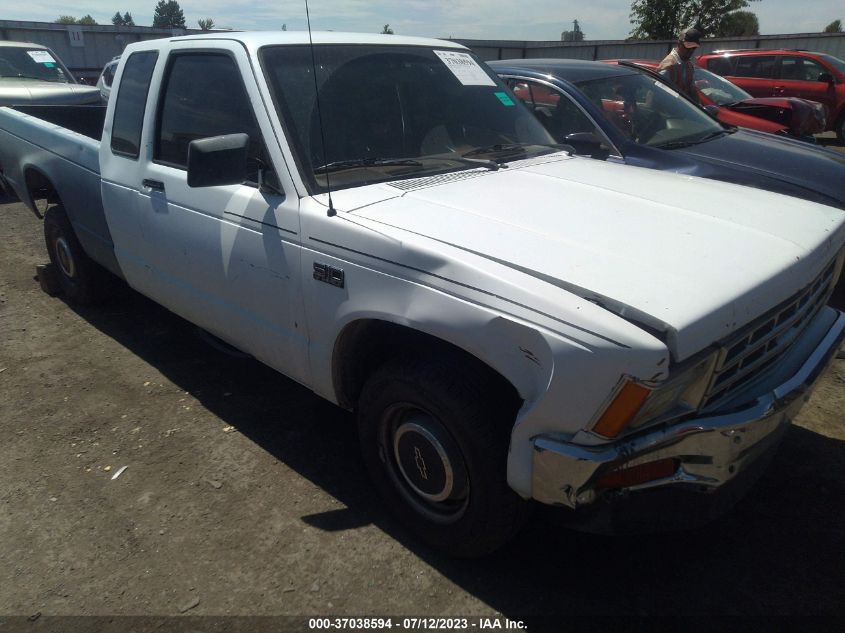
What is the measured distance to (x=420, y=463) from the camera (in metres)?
2.52

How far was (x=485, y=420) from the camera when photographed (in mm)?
2195

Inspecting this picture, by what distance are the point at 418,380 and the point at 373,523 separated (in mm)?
835

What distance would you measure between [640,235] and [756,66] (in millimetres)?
Result: 13866

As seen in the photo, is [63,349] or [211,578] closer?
[211,578]

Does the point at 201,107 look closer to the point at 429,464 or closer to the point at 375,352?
the point at 375,352

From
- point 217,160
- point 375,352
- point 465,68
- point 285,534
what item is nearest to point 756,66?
point 465,68

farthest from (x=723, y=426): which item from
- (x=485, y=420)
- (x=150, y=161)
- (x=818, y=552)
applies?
(x=150, y=161)

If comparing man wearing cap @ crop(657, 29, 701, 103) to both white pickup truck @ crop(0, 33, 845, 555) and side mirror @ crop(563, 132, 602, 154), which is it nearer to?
side mirror @ crop(563, 132, 602, 154)

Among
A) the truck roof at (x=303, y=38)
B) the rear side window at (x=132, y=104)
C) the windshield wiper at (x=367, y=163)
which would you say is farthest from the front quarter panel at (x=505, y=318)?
the rear side window at (x=132, y=104)

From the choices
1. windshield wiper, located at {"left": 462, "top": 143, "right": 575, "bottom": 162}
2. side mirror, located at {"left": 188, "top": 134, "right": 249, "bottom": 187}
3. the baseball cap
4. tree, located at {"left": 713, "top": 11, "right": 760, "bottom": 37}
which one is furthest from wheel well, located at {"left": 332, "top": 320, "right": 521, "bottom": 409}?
tree, located at {"left": 713, "top": 11, "right": 760, "bottom": 37}

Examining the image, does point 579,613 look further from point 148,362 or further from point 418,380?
point 148,362

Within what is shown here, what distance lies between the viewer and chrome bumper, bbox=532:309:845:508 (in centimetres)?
192

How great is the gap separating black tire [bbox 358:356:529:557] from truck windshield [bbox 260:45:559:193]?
91cm

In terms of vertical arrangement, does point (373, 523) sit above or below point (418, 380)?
below
